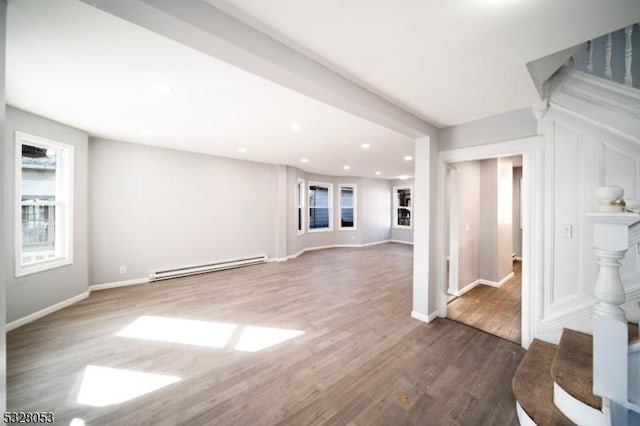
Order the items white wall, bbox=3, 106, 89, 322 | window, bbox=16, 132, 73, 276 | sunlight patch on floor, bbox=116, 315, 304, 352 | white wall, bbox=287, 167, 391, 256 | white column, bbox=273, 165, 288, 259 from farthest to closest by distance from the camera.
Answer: white wall, bbox=287, 167, 391, 256 < white column, bbox=273, 165, 288, 259 < window, bbox=16, 132, 73, 276 < white wall, bbox=3, 106, 89, 322 < sunlight patch on floor, bbox=116, 315, 304, 352

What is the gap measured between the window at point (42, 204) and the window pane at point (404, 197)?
9.35m

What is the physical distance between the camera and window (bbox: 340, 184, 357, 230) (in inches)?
341

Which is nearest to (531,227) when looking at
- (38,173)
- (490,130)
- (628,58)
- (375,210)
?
(490,130)

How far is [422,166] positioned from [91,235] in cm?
554

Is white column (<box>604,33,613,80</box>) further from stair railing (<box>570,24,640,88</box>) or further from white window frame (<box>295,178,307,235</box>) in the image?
white window frame (<box>295,178,307,235</box>)

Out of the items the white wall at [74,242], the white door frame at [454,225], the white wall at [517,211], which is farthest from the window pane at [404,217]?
the white wall at [74,242]

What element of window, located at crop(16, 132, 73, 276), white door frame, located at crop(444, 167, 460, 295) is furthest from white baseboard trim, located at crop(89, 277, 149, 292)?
white door frame, located at crop(444, 167, 460, 295)

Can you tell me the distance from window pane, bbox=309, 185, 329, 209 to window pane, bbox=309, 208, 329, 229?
0.18 m

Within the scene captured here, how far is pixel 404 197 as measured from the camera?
30.8 ft

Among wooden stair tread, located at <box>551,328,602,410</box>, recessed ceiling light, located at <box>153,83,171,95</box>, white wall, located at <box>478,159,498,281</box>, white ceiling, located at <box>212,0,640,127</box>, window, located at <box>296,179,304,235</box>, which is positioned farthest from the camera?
window, located at <box>296,179,304,235</box>

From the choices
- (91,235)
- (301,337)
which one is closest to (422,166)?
(301,337)

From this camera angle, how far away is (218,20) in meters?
1.26

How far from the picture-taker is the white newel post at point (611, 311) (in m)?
1.10

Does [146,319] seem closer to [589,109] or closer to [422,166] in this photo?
[422,166]
